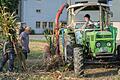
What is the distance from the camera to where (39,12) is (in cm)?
6725

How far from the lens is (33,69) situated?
15258 mm

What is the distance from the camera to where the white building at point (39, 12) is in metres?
66.6

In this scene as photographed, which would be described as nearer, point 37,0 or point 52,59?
point 52,59

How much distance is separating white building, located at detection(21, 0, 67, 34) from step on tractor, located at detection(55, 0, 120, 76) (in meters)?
51.4

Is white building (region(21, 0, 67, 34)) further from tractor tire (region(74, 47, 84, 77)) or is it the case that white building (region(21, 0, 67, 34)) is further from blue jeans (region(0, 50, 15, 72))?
tractor tire (region(74, 47, 84, 77))

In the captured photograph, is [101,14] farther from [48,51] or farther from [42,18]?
[42,18]

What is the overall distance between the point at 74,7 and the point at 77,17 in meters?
0.39

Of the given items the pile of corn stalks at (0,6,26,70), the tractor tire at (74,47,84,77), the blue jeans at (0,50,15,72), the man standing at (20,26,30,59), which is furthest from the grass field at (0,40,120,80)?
the man standing at (20,26,30,59)

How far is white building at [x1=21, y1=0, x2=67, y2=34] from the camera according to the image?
6656cm

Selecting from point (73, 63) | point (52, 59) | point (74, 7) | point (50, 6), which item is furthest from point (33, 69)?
point (50, 6)

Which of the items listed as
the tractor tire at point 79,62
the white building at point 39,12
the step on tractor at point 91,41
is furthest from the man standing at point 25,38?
the white building at point 39,12

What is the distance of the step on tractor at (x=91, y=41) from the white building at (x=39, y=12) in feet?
169

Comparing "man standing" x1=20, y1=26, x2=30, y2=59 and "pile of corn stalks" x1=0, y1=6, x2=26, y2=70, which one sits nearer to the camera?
"pile of corn stalks" x1=0, y1=6, x2=26, y2=70

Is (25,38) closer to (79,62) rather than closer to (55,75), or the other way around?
(55,75)
